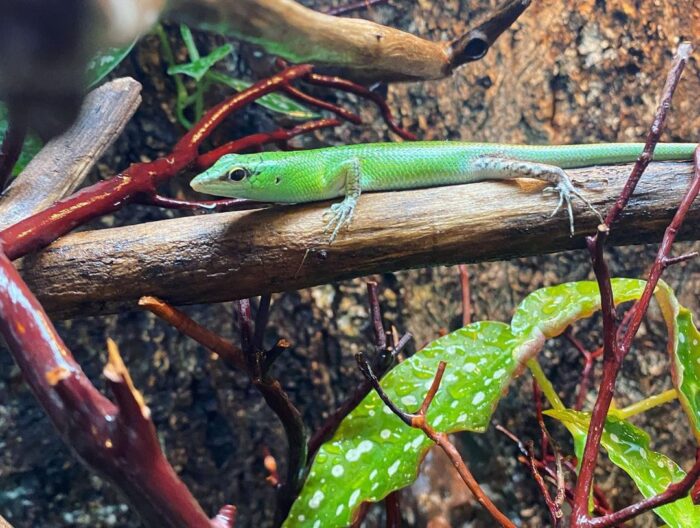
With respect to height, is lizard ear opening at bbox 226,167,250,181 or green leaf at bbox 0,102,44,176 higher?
green leaf at bbox 0,102,44,176

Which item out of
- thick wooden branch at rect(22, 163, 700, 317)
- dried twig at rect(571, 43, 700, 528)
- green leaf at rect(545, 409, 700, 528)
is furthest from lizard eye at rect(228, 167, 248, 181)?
green leaf at rect(545, 409, 700, 528)

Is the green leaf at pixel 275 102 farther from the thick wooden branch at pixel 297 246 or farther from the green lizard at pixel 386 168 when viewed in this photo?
the thick wooden branch at pixel 297 246

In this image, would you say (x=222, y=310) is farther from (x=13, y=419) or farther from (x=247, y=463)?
(x=13, y=419)

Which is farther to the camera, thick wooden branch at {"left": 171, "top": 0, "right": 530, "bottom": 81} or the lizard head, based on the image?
thick wooden branch at {"left": 171, "top": 0, "right": 530, "bottom": 81}

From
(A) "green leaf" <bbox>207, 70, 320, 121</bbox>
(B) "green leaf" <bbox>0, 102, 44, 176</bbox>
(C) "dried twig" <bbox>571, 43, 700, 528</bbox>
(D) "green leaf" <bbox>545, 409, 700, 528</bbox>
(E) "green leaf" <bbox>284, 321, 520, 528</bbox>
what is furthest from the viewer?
(A) "green leaf" <bbox>207, 70, 320, 121</bbox>

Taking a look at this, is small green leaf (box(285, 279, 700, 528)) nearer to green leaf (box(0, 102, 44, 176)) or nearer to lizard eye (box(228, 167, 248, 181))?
lizard eye (box(228, 167, 248, 181))

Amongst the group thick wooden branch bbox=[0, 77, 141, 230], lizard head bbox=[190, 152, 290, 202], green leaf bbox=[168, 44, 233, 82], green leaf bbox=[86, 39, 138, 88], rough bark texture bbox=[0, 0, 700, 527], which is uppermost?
green leaf bbox=[86, 39, 138, 88]
